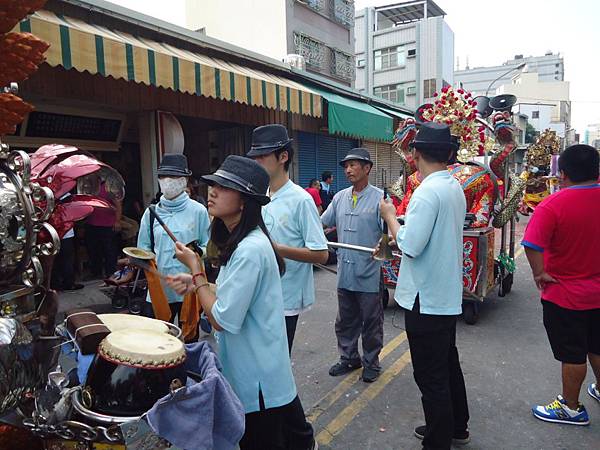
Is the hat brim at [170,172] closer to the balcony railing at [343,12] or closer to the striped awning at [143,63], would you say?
the striped awning at [143,63]

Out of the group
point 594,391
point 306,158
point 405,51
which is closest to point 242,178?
point 594,391

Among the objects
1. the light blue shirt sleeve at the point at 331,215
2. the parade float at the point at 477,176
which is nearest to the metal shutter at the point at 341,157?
the parade float at the point at 477,176

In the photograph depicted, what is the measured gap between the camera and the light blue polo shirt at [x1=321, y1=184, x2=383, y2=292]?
3828 mm

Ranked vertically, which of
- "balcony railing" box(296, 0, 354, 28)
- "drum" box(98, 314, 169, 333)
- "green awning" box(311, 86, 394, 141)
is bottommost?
"drum" box(98, 314, 169, 333)

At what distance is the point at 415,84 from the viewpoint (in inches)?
1356

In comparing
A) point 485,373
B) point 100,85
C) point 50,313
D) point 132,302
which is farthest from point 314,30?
A: point 50,313

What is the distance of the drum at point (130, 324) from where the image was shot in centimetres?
199

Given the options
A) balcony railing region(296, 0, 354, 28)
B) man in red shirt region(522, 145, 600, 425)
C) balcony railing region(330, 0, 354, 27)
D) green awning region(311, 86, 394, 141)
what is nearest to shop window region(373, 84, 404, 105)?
balcony railing region(330, 0, 354, 27)

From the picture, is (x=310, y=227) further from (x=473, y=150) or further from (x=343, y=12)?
(x=343, y=12)

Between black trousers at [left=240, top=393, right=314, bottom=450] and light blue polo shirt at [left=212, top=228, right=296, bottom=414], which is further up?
light blue polo shirt at [left=212, top=228, right=296, bottom=414]

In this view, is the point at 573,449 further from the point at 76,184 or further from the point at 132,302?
the point at 132,302

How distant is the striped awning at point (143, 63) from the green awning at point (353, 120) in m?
1.32

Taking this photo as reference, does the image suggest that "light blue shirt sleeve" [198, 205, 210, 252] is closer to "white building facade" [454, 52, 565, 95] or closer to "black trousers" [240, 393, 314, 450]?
"black trousers" [240, 393, 314, 450]

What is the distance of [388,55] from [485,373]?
35536 mm
